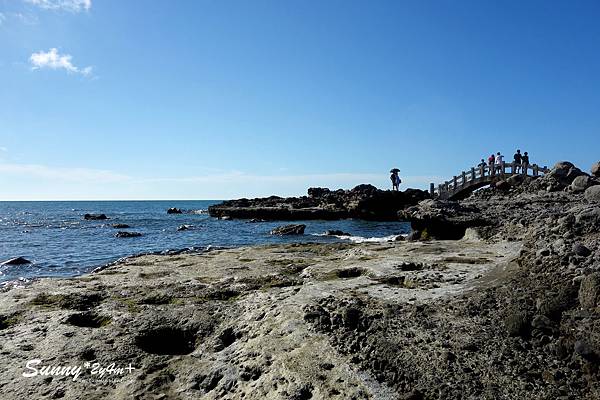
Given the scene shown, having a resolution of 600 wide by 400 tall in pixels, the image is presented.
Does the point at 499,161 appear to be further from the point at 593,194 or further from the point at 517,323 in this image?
the point at 517,323

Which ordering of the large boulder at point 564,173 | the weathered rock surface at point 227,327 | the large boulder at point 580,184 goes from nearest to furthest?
the weathered rock surface at point 227,327 < the large boulder at point 580,184 < the large boulder at point 564,173

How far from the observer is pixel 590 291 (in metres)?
6.05

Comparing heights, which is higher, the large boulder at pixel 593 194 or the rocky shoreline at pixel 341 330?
the large boulder at pixel 593 194

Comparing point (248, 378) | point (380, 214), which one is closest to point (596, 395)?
point (248, 378)

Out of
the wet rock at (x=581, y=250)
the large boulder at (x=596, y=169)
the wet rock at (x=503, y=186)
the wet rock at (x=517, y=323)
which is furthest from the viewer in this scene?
the wet rock at (x=503, y=186)

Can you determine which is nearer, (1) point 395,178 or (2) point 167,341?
(2) point 167,341

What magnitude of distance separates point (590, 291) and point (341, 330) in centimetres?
372

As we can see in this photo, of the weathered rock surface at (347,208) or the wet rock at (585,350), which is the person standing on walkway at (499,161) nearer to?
the weathered rock surface at (347,208)

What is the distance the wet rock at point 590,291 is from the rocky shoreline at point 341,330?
20 mm

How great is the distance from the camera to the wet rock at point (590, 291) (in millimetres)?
5906

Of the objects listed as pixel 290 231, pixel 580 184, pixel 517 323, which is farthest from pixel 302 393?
pixel 290 231

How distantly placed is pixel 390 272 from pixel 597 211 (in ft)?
15.2

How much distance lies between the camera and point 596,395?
462cm

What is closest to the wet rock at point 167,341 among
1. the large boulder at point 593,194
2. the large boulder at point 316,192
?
the large boulder at point 593,194
